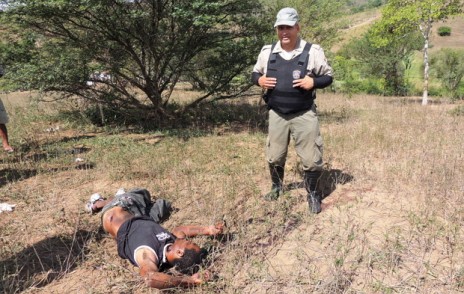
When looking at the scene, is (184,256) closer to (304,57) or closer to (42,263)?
(42,263)

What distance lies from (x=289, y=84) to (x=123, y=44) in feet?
15.1

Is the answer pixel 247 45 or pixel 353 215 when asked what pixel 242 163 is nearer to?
pixel 353 215

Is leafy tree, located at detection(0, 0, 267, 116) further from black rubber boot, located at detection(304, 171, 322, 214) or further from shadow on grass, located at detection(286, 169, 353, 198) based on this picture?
black rubber boot, located at detection(304, 171, 322, 214)

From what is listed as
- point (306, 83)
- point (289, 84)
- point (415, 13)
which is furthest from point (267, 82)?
point (415, 13)

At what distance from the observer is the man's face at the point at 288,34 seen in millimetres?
3113

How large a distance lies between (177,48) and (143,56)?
80 centimetres

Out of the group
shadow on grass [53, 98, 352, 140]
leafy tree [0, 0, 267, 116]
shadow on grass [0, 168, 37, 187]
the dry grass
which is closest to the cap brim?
the dry grass

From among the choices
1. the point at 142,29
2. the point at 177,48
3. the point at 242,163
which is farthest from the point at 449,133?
the point at 142,29

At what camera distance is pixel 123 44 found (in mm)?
6781

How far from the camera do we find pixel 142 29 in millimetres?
6551

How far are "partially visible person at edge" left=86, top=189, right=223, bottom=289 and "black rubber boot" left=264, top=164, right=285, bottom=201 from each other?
889 mm

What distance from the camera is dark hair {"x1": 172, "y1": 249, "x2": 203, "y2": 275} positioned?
8.11 feet

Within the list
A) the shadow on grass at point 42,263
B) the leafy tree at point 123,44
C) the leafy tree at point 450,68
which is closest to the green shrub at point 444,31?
the leafy tree at point 450,68

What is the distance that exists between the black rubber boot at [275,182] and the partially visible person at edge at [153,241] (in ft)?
2.92
